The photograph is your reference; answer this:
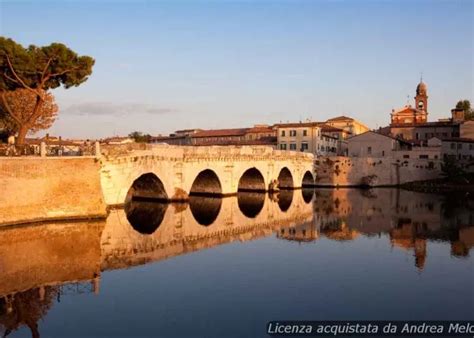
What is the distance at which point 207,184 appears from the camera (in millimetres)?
52656

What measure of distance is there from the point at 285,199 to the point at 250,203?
20.9ft

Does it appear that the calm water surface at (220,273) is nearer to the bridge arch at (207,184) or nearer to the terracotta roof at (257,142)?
the bridge arch at (207,184)

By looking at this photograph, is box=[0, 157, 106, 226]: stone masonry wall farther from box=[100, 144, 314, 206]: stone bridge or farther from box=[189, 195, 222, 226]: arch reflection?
box=[189, 195, 222, 226]: arch reflection

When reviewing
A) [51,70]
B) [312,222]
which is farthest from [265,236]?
[51,70]

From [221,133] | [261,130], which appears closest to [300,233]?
[261,130]

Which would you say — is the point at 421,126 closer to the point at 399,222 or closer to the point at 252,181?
the point at 252,181

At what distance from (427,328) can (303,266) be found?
8356 mm

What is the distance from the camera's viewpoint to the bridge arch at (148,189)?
42469 mm

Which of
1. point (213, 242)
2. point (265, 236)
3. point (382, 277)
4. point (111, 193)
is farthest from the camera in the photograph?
point (111, 193)

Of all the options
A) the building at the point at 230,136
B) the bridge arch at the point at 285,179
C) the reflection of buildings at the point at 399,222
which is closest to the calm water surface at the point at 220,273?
the reflection of buildings at the point at 399,222

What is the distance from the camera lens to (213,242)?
2855cm

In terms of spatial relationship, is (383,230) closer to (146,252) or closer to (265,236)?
(265,236)

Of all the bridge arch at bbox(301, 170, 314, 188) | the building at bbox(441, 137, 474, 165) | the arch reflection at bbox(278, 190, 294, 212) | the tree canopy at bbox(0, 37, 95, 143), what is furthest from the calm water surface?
the building at bbox(441, 137, 474, 165)

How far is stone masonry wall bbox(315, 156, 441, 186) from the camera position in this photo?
72.2 metres
